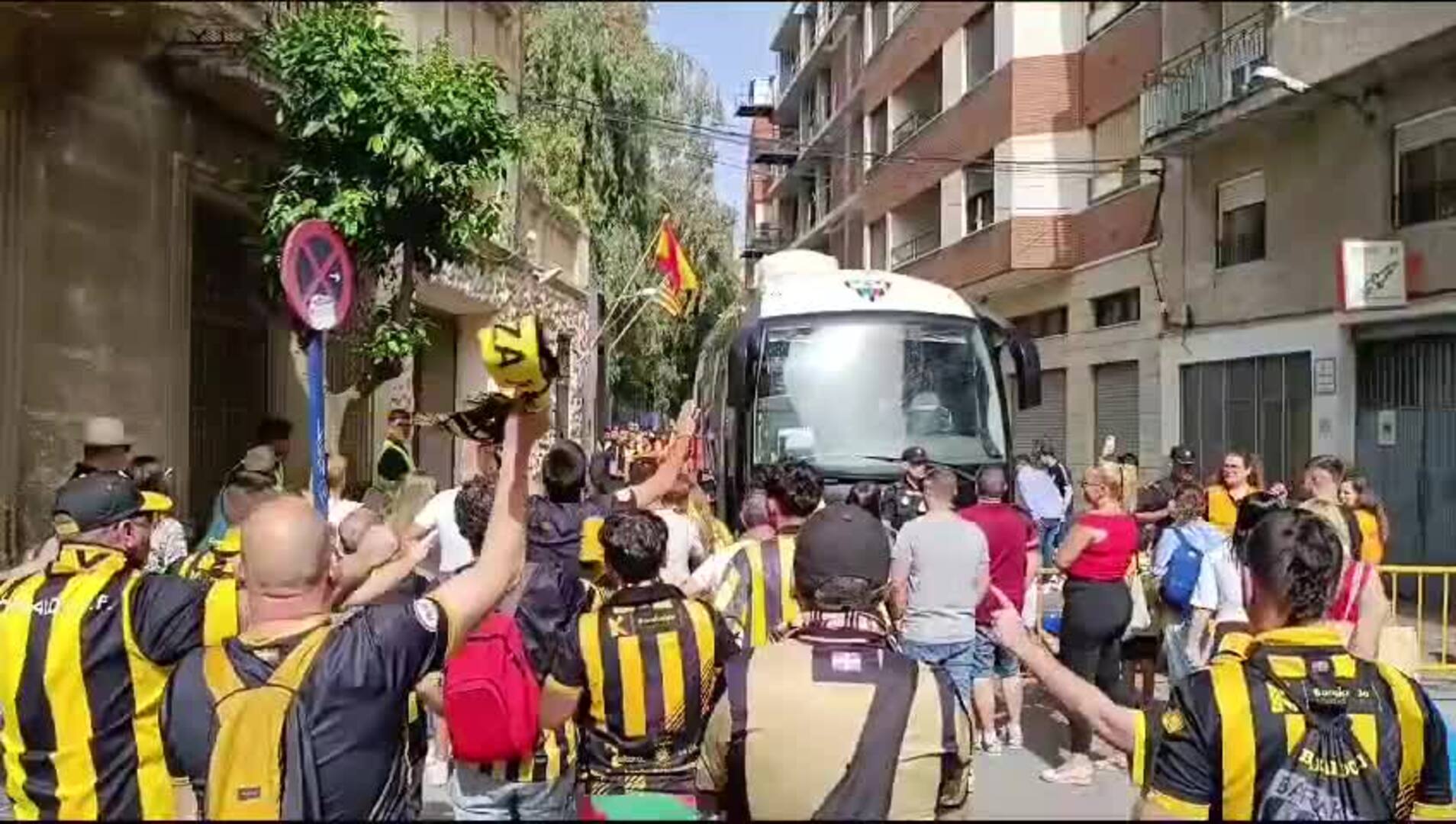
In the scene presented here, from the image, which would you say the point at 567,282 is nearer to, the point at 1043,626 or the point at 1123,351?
the point at 1123,351

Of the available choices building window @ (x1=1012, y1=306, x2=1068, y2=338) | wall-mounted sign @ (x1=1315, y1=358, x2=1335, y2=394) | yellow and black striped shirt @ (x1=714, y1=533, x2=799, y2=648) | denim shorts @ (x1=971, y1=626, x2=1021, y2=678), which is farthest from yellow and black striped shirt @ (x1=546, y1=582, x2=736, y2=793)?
wall-mounted sign @ (x1=1315, y1=358, x2=1335, y2=394)

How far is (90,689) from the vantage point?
11.0 feet

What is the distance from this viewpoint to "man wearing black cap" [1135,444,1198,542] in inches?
304

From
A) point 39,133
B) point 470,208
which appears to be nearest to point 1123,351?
point 470,208

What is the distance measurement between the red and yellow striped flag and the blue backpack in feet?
10.4

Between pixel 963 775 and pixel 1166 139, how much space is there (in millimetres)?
4728

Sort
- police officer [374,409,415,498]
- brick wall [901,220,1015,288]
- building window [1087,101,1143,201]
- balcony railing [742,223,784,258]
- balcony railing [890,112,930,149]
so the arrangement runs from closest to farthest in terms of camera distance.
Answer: building window [1087,101,1143,201]
balcony railing [890,112,930,149]
police officer [374,409,415,498]
brick wall [901,220,1015,288]
balcony railing [742,223,784,258]

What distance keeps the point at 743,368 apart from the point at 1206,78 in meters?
4.34

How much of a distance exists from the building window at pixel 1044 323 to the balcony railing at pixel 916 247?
0.89 metres

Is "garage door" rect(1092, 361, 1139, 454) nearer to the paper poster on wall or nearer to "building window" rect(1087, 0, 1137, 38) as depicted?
"building window" rect(1087, 0, 1137, 38)

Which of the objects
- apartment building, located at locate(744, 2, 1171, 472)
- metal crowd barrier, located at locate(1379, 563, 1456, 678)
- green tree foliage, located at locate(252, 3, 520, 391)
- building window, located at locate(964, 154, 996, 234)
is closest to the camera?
apartment building, located at locate(744, 2, 1171, 472)

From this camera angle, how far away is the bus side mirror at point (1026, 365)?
9344 millimetres

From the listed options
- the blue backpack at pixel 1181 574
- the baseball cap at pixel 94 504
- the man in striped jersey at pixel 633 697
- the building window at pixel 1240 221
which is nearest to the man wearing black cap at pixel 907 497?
the blue backpack at pixel 1181 574

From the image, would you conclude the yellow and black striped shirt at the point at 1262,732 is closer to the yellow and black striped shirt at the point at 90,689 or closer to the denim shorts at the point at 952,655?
the yellow and black striped shirt at the point at 90,689
